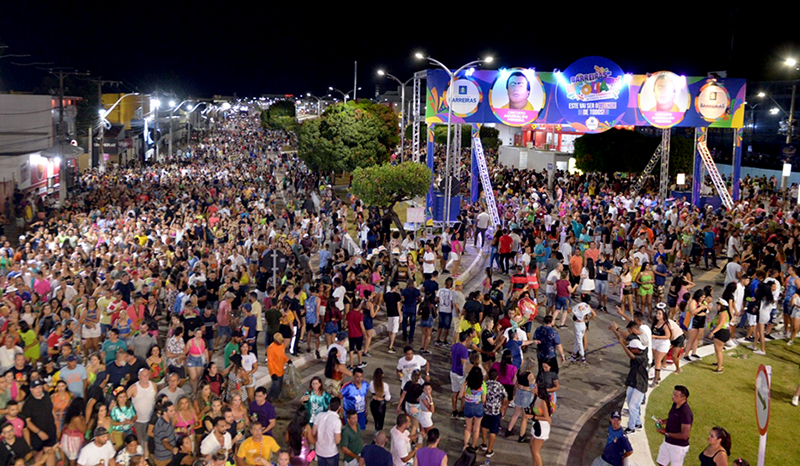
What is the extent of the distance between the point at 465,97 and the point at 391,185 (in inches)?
213

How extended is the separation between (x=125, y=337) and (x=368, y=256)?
29.0ft

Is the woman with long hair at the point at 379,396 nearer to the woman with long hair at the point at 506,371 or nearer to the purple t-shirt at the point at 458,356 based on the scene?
the purple t-shirt at the point at 458,356

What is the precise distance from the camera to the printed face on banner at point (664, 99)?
2977 centimetres

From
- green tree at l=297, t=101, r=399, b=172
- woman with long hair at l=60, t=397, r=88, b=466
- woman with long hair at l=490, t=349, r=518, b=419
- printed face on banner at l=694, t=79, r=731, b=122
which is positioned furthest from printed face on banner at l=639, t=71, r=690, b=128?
woman with long hair at l=60, t=397, r=88, b=466

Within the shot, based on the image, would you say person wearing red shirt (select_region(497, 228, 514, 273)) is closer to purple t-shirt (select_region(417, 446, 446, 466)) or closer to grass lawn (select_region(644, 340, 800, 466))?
grass lawn (select_region(644, 340, 800, 466))

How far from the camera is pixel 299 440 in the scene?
8.20 meters

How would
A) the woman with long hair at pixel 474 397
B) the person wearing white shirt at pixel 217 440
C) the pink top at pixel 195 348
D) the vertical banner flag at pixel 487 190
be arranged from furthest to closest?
the vertical banner flag at pixel 487 190 < the pink top at pixel 195 348 < the woman with long hair at pixel 474 397 < the person wearing white shirt at pixel 217 440

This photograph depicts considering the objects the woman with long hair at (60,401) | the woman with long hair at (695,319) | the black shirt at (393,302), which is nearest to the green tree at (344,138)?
the black shirt at (393,302)

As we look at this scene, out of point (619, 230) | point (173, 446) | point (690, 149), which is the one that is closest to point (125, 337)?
point (173, 446)

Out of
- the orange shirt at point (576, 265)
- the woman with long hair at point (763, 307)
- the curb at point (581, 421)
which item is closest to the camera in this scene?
the curb at point (581, 421)

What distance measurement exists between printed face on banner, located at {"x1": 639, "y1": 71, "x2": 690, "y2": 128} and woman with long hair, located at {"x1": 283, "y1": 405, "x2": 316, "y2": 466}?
2524 cm

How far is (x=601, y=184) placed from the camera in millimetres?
37438

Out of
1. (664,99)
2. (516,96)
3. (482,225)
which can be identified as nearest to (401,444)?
(482,225)

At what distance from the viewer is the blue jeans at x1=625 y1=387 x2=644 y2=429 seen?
9.82m
